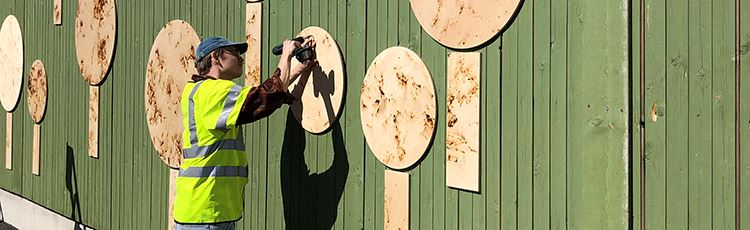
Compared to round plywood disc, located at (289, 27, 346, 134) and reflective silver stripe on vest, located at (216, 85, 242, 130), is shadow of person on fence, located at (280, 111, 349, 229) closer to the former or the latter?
round plywood disc, located at (289, 27, 346, 134)

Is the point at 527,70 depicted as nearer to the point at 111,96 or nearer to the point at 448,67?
the point at 448,67

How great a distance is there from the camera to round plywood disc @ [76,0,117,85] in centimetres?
771

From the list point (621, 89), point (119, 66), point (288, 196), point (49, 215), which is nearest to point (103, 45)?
point (119, 66)

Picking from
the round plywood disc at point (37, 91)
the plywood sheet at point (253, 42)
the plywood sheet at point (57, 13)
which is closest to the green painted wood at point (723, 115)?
the plywood sheet at point (253, 42)

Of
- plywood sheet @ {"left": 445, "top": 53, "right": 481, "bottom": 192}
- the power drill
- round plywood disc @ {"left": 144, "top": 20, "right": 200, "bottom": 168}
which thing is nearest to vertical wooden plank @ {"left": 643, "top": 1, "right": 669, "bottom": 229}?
plywood sheet @ {"left": 445, "top": 53, "right": 481, "bottom": 192}

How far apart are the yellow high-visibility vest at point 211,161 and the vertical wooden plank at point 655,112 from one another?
2179 millimetres

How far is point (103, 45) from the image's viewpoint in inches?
308

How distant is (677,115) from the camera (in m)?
3.35

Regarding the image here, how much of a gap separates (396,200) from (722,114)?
180 cm

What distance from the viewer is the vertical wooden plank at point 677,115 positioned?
3322mm

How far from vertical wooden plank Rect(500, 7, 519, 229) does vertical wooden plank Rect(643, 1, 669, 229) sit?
Answer: 0.63 metres

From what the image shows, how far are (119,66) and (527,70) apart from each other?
4.53m

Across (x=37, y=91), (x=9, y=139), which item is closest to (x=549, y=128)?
(x=37, y=91)

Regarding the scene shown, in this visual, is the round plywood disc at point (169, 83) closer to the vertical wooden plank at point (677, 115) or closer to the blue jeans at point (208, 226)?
the blue jeans at point (208, 226)
